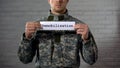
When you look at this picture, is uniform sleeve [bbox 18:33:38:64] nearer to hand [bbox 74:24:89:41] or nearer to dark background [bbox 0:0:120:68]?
hand [bbox 74:24:89:41]

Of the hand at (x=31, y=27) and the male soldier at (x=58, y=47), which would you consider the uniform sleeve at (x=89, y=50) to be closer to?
the male soldier at (x=58, y=47)

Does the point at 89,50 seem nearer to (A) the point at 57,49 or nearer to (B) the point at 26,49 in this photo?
(A) the point at 57,49

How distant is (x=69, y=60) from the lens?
1682 mm

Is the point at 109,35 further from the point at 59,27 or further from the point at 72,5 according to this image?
the point at 59,27

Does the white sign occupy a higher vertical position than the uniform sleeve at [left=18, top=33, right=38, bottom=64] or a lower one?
higher

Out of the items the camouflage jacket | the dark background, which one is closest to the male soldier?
the camouflage jacket

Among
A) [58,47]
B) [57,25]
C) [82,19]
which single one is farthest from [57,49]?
[82,19]

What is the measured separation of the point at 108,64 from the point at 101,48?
18 cm

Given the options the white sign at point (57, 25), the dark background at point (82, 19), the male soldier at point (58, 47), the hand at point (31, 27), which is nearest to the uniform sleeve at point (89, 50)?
the male soldier at point (58, 47)

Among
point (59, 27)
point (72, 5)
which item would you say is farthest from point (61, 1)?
point (72, 5)

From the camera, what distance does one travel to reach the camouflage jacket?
1.67 m

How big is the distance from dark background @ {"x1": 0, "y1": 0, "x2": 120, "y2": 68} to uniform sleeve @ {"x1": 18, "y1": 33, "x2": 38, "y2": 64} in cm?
91

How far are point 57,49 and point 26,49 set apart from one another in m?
0.21

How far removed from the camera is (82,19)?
2566 mm
